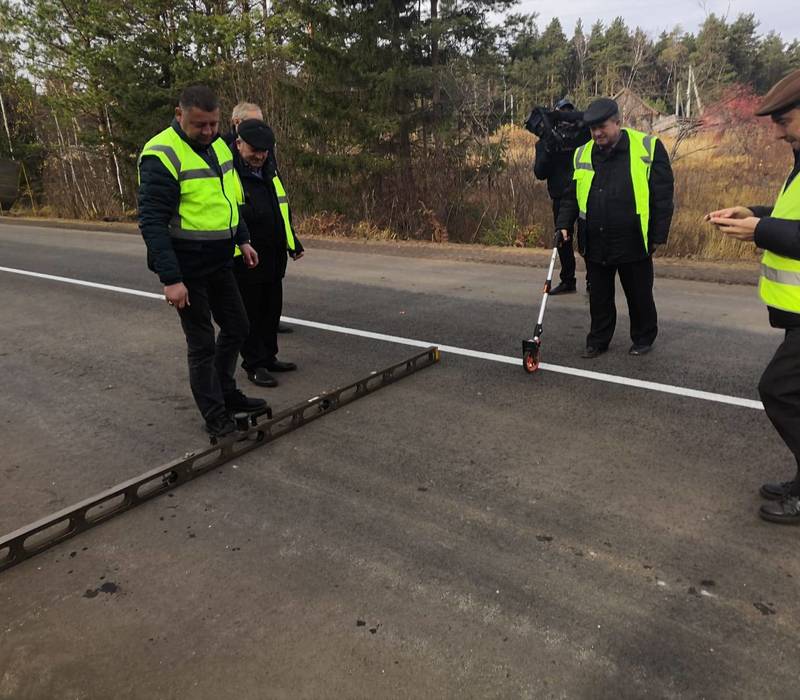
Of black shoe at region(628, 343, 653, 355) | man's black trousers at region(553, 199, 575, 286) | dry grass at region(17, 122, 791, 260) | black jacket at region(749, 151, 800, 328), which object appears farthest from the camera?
dry grass at region(17, 122, 791, 260)

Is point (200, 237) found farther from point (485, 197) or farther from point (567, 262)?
→ point (485, 197)

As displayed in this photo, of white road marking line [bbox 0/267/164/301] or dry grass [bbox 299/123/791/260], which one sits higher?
dry grass [bbox 299/123/791/260]

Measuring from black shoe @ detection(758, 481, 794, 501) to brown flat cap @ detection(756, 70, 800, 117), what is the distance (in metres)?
1.81

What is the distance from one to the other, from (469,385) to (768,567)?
261cm

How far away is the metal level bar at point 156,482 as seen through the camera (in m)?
3.13

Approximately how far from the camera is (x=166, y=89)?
1848 centimetres

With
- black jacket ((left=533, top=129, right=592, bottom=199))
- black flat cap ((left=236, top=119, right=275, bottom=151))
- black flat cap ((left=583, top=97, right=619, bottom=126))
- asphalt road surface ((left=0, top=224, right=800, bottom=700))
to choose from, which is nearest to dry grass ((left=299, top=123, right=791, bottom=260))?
black jacket ((left=533, top=129, right=592, bottom=199))

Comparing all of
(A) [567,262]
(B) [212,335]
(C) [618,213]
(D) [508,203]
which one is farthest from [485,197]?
(B) [212,335]

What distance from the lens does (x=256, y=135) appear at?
463cm

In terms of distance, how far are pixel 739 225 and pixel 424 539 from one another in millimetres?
2052

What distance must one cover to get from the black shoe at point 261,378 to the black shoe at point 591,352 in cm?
271

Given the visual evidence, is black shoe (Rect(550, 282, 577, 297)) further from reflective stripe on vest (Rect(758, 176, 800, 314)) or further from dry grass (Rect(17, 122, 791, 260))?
reflective stripe on vest (Rect(758, 176, 800, 314))

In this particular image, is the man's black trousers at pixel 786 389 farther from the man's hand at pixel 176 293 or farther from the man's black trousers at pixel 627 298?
the man's hand at pixel 176 293

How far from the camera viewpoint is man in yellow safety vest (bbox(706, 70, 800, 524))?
2752 mm
